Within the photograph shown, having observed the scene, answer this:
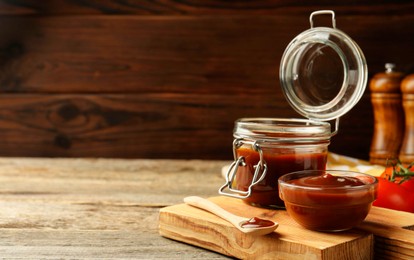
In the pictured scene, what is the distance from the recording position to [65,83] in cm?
219

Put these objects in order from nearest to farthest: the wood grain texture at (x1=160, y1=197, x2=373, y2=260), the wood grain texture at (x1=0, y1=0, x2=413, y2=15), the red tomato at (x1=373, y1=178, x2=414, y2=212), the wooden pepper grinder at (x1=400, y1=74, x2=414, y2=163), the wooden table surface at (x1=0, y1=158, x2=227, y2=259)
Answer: the wood grain texture at (x1=160, y1=197, x2=373, y2=260) < the wooden table surface at (x1=0, y1=158, x2=227, y2=259) < the red tomato at (x1=373, y1=178, x2=414, y2=212) < the wooden pepper grinder at (x1=400, y1=74, x2=414, y2=163) < the wood grain texture at (x1=0, y1=0, x2=413, y2=15)

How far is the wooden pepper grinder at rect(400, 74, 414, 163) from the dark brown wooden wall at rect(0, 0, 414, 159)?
368 millimetres

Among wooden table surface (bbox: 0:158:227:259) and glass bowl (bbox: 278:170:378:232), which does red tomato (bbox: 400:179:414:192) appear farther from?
wooden table surface (bbox: 0:158:227:259)

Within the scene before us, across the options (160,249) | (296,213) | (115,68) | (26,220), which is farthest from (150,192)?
(115,68)

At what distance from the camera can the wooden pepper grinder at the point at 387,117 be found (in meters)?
1.78

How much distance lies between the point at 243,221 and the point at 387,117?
96 cm

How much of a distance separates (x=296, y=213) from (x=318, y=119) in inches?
13.3

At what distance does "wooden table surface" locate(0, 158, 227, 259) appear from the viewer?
3.29 feet

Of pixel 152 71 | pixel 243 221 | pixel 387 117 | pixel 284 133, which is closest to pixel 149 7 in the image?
pixel 152 71

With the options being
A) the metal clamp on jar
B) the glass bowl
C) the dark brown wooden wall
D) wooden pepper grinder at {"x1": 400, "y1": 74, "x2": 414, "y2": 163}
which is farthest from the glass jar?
the dark brown wooden wall

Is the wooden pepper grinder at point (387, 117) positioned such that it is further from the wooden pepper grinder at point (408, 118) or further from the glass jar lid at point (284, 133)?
the glass jar lid at point (284, 133)

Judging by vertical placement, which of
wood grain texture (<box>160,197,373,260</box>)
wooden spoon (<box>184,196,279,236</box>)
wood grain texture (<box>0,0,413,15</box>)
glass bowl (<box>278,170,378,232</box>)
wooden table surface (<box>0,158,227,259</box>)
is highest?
wood grain texture (<box>0,0,413,15</box>)

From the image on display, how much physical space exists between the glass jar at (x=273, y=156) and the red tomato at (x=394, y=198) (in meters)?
0.13

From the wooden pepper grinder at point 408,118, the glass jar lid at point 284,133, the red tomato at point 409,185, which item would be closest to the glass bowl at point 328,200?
the glass jar lid at point 284,133
